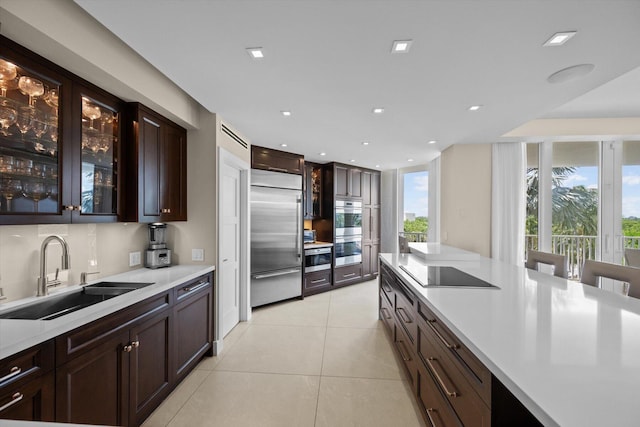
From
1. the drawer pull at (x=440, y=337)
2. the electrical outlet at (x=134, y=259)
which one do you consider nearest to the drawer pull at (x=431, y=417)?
the drawer pull at (x=440, y=337)

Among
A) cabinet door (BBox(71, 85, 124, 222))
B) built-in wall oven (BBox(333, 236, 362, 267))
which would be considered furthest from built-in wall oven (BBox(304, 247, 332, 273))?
cabinet door (BBox(71, 85, 124, 222))

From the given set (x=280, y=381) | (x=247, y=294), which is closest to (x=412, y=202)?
(x=247, y=294)

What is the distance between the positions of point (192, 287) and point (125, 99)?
1.59m

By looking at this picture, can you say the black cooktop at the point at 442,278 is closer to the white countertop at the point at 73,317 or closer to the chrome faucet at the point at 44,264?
the white countertop at the point at 73,317

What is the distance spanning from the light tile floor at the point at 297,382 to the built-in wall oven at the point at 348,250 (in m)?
1.80

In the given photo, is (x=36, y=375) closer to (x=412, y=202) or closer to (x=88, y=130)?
(x=88, y=130)

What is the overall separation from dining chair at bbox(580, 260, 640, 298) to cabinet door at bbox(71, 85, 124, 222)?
11.2 feet

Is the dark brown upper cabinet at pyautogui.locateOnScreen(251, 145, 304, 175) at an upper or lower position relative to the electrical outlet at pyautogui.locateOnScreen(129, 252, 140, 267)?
upper

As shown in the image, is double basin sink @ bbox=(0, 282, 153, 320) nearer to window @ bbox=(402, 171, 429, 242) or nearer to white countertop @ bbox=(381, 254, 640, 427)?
white countertop @ bbox=(381, 254, 640, 427)

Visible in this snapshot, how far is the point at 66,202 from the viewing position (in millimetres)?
1613

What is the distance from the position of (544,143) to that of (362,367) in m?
3.99

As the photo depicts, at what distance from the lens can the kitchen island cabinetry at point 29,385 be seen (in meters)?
1.01

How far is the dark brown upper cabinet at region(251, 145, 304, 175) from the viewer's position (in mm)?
4016

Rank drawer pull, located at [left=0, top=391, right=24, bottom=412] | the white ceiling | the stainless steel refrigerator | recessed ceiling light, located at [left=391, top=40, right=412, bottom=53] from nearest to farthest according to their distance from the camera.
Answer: drawer pull, located at [left=0, top=391, right=24, bottom=412] < the white ceiling < recessed ceiling light, located at [left=391, top=40, right=412, bottom=53] < the stainless steel refrigerator
